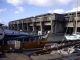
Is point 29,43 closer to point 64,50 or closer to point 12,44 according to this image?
point 12,44

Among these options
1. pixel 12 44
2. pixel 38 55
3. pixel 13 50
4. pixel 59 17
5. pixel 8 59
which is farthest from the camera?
pixel 59 17

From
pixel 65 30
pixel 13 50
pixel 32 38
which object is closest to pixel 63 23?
pixel 65 30

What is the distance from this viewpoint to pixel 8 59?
10.6m

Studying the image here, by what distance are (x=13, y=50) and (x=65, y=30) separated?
52.8 metres

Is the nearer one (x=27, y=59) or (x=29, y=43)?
(x=27, y=59)

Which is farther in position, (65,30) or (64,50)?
(65,30)

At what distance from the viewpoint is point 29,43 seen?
15.6 metres

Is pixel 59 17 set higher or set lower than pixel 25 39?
higher

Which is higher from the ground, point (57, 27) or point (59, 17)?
point (59, 17)

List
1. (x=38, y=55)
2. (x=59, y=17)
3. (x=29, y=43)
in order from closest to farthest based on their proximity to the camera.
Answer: (x=38, y=55)
(x=29, y=43)
(x=59, y=17)

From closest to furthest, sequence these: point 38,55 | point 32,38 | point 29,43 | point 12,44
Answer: point 38,55, point 12,44, point 29,43, point 32,38

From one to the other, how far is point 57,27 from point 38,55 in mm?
47672

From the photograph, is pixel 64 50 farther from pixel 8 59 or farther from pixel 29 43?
pixel 8 59

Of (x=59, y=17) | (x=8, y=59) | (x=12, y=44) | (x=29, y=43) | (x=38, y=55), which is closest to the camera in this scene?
(x=8, y=59)
